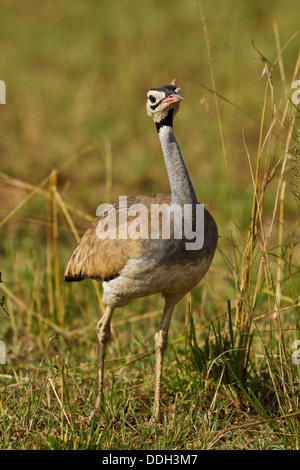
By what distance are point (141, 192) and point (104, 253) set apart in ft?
13.2

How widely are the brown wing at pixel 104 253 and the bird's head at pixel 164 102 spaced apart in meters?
0.46

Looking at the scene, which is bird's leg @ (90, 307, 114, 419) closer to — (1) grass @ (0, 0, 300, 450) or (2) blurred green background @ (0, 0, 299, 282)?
(1) grass @ (0, 0, 300, 450)

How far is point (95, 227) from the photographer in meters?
3.78

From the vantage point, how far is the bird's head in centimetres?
317

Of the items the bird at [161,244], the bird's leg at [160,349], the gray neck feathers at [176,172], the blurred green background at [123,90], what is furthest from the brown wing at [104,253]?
the blurred green background at [123,90]

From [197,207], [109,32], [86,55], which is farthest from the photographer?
[109,32]

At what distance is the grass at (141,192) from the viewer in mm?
3477

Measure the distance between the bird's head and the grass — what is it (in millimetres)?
266

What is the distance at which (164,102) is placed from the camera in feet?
10.5

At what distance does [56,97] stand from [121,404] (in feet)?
20.7

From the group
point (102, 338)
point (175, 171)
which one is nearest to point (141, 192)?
point (102, 338)

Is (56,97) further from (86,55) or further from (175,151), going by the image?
(175,151)

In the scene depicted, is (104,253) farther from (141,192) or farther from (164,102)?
(141,192)
